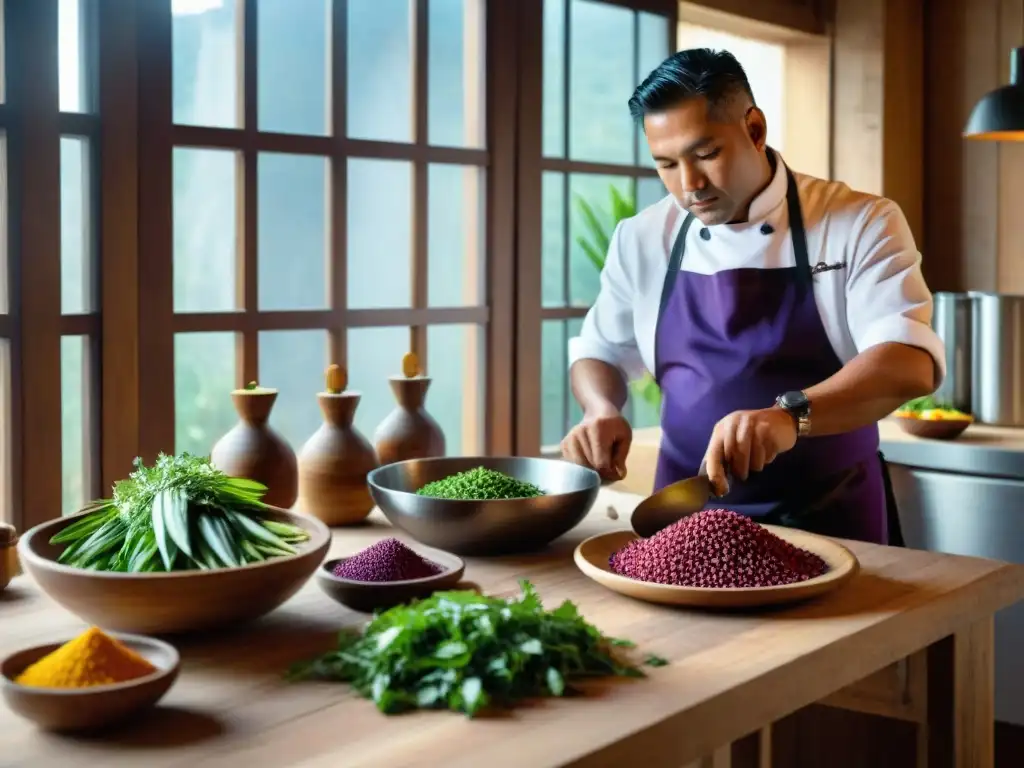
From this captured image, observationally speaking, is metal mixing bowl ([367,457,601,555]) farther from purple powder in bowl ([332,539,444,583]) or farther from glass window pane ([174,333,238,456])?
glass window pane ([174,333,238,456])

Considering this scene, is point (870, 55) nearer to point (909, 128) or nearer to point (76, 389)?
point (909, 128)

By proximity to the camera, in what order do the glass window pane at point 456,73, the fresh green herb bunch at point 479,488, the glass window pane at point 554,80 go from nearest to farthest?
the fresh green herb bunch at point 479,488 < the glass window pane at point 456,73 < the glass window pane at point 554,80

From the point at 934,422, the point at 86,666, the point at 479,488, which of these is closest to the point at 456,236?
the point at 934,422

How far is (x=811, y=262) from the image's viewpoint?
230 centimetres

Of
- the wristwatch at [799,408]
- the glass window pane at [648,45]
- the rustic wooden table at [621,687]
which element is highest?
the glass window pane at [648,45]

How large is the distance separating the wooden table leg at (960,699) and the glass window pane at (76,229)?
5.64 ft

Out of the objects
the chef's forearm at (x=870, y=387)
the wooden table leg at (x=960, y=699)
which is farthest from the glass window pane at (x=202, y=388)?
the wooden table leg at (x=960, y=699)

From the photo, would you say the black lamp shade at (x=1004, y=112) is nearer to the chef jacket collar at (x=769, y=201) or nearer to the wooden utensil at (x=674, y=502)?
the chef jacket collar at (x=769, y=201)

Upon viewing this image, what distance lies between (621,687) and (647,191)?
265 cm

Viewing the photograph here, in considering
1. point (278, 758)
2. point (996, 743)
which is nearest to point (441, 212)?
point (996, 743)

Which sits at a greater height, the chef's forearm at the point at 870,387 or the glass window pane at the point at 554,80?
the glass window pane at the point at 554,80

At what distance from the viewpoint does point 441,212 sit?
10.6 feet

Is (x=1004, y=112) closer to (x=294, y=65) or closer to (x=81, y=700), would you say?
(x=294, y=65)

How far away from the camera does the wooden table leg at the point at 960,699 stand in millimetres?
1743
